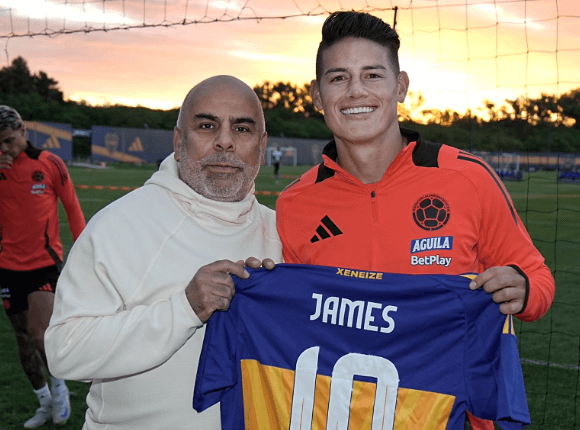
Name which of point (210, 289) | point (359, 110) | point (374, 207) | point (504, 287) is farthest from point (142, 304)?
point (504, 287)

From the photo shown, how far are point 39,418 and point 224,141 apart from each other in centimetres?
317

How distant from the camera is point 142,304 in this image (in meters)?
Answer: 2.12

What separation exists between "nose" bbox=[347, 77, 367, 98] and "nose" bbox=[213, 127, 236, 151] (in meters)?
0.54

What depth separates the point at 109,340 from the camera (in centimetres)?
194

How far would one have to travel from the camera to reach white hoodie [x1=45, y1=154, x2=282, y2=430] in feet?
6.40

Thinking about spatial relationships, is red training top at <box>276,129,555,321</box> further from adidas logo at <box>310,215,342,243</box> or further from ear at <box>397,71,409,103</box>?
ear at <box>397,71,409,103</box>

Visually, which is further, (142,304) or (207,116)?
(207,116)

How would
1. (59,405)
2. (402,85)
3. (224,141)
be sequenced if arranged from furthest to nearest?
1. (59,405)
2. (402,85)
3. (224,141)

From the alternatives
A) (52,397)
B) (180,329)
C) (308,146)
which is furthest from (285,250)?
(308,146)

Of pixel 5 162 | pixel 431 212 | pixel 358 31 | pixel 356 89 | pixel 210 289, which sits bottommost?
pixel 210 289

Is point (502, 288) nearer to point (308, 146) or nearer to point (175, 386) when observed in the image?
point (175, 386)

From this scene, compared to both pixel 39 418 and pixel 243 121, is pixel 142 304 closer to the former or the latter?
pixel 243 121

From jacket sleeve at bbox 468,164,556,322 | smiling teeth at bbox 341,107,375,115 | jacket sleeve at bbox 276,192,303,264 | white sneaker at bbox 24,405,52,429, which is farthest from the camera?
white sneaker at bbox 24,405,52,429

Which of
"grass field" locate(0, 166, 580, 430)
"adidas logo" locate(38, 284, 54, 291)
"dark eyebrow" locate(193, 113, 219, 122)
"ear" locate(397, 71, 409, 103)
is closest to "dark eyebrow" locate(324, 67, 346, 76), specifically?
"ear" locate(397, 71, 409, 103)
